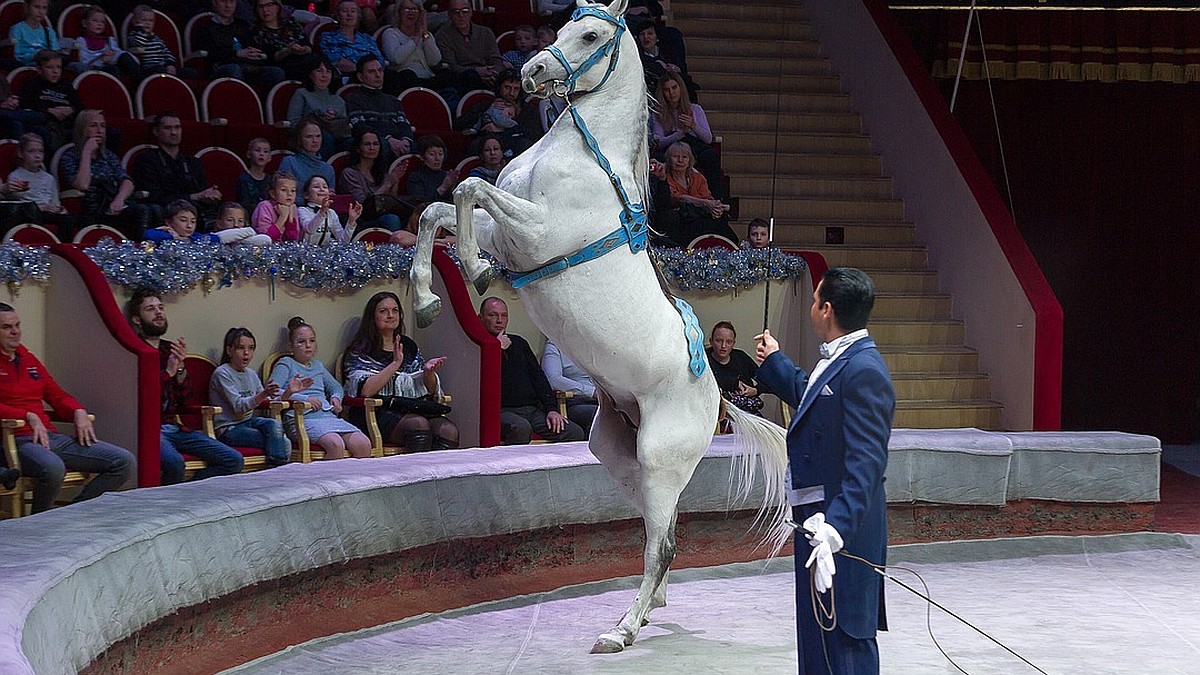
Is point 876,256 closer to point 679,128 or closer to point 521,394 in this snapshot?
point 679,128

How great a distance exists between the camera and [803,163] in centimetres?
1162

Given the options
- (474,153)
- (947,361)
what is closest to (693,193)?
(474,153)

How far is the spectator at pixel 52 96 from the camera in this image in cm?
818

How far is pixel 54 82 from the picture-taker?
Answer: 328 inches

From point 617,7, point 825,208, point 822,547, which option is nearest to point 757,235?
point 825,208

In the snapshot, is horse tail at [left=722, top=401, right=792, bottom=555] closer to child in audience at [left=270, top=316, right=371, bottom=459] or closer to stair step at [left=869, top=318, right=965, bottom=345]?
child in audience at [left=270, top=316, right=371, bottom=459]

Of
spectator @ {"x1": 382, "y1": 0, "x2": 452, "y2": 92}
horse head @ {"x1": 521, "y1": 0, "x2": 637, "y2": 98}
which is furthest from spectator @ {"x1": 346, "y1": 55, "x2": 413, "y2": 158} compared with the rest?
horse head @ {"x1": 521, "y1": 0, "x2": 637, "y2": 98}

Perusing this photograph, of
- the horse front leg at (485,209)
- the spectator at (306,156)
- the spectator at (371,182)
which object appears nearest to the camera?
the horse front leg at (485,209)

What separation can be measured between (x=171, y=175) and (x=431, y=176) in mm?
1648

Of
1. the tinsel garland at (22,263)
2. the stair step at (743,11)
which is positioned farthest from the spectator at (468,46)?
the tinsel garland at (22,263)

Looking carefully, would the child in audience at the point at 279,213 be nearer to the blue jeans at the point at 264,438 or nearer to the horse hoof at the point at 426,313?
the blue jeans at the point at 264,438

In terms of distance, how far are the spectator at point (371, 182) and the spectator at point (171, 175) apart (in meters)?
0.86

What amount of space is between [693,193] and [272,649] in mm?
5413

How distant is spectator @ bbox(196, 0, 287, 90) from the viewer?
962 centimetres
